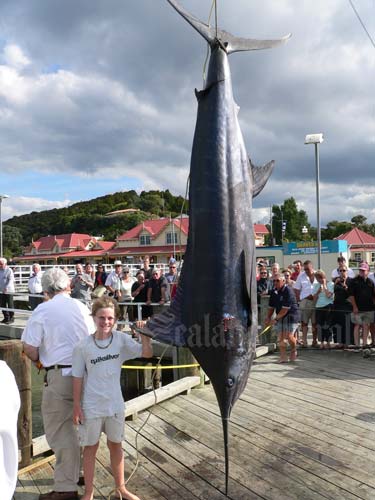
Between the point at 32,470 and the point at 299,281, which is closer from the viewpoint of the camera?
the point at 32,470

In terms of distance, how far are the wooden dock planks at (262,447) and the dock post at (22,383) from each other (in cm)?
18

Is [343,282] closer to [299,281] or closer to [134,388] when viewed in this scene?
[299,281]

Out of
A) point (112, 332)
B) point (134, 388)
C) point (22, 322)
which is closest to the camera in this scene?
point (112, 332)

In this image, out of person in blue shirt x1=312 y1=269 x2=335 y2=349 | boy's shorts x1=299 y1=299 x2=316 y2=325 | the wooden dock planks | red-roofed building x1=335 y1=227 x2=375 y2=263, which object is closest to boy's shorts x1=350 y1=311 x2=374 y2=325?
person in blue shirt x1=312 y1=269 x2=335 y2=349

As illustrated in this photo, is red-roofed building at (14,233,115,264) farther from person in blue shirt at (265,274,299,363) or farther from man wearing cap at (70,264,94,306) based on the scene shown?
person in blue shirt at (265,274,299,363)

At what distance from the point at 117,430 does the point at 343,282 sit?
4972 millimetres

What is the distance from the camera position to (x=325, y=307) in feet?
22.9

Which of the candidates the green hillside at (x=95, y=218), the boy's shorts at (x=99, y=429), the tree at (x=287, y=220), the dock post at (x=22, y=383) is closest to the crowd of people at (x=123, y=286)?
the dock post at (x=22, y=383)

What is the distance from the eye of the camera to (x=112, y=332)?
284 cm

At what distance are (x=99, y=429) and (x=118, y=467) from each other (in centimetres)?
31

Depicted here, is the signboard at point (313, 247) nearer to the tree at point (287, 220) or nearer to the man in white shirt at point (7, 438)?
the man in white shirt at point (7, 438)

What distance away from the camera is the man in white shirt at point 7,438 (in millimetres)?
1038

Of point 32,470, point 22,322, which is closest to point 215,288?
point 32,470

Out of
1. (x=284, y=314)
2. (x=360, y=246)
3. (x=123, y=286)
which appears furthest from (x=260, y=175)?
(x=360, y=246)
